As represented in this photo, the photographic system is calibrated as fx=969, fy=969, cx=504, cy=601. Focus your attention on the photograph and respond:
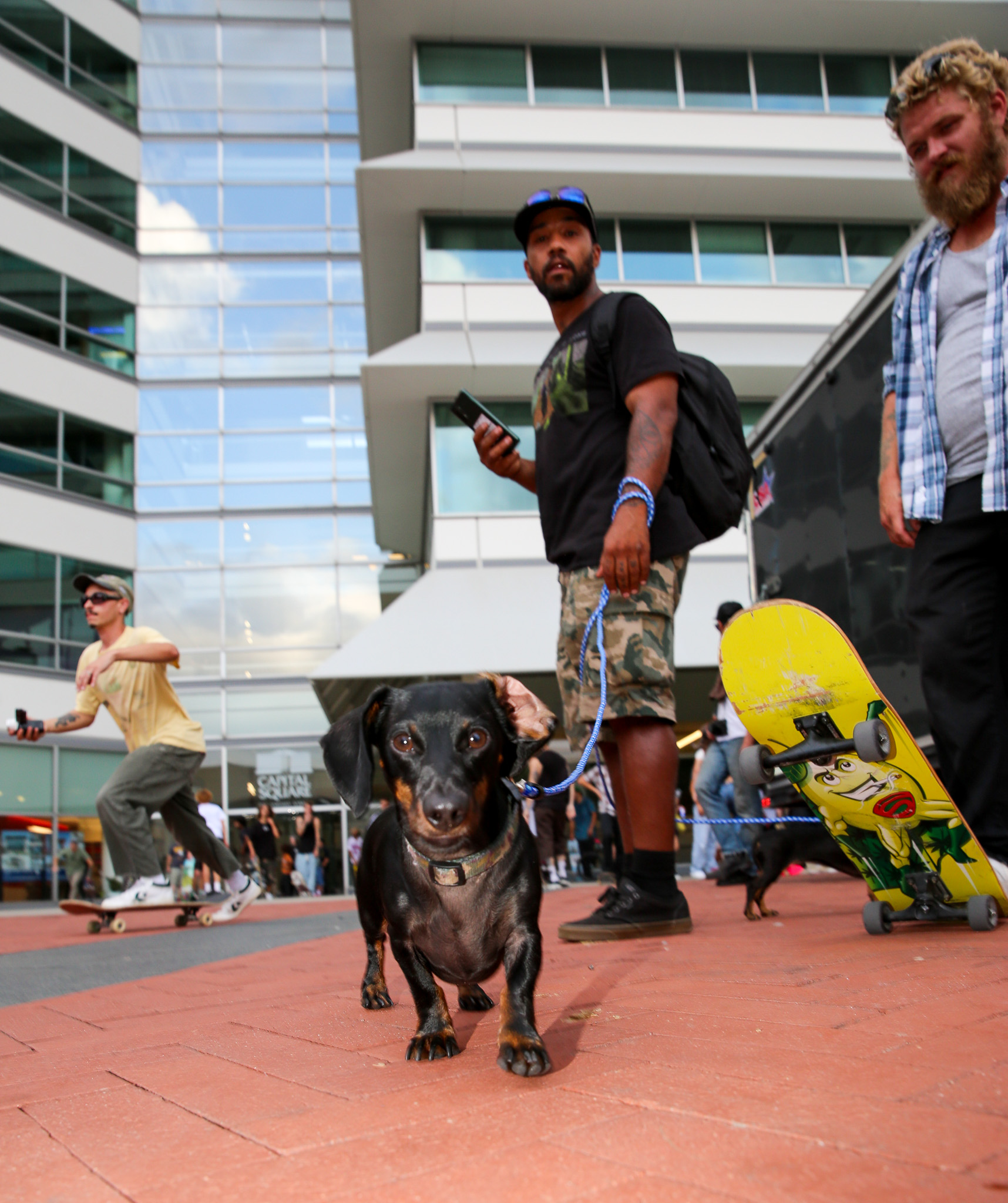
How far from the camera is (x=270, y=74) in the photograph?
26.2 meters

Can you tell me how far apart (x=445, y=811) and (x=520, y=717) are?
36cm

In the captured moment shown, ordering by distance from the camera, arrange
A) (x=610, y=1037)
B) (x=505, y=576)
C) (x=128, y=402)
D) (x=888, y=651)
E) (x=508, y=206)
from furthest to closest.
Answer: (x=128, y=402) → (x=508, y=206) → (x=505, y=576) → (x=888, y=651) → (x=610, y=1037)

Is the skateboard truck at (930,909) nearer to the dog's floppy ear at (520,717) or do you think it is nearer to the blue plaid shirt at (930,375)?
the blue plaid shirt at (930,375)

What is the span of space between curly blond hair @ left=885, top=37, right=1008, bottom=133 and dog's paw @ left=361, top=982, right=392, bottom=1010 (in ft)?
9.93

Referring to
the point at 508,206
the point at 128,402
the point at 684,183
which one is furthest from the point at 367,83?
the point at 128,402

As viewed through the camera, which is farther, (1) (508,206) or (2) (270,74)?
(2) (270,74)

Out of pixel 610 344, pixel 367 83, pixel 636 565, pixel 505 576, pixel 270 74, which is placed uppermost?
pixel 270 74

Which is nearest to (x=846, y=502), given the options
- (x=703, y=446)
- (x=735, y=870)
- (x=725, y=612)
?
(x=725, y=612)

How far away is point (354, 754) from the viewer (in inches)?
74.7

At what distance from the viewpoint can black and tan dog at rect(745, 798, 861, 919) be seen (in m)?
4.36

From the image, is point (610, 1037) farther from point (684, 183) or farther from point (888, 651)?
point (684, 183)

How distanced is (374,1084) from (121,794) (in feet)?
16.7

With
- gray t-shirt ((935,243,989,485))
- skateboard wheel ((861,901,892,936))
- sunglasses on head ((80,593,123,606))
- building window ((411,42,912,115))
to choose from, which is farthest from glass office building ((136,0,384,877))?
gray t-shirt ((935,243,989,485))

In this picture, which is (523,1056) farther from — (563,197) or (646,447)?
(563,197)
